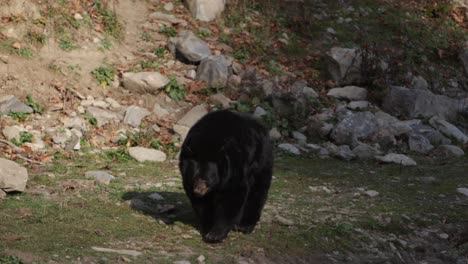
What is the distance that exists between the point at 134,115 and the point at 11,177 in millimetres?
3987

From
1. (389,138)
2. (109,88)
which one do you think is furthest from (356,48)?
(109,88)

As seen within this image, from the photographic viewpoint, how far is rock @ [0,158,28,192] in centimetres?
756

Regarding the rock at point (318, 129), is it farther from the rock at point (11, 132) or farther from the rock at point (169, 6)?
the rock at point (11, 132)

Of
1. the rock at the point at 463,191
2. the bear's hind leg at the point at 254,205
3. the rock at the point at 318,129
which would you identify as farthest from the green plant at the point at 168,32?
the bear's hind leg at the point at 254,205

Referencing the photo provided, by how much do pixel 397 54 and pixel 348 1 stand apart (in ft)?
7.75

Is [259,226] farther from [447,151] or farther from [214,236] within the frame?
[447,151]

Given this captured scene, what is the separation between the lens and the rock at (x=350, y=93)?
14268 millimetres

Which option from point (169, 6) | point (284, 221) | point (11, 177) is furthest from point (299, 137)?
point (11, 177)

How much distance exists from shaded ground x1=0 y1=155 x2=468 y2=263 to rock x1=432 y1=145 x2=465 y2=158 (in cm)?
185

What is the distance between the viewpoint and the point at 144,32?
14078 mm

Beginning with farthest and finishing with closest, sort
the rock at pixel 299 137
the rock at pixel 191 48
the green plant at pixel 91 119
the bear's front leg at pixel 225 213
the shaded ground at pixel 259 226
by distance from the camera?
the rock at pixel 191 48
the rock at pixel 299 137
the green plant at pixel 91 119
the bear's front leg at pixel 225 213
the shaded ground at pixel 259 226

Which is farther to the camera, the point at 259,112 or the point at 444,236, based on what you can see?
the point at 259,112

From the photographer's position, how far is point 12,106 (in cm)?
1057

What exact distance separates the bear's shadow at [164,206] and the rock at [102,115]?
121 inches
